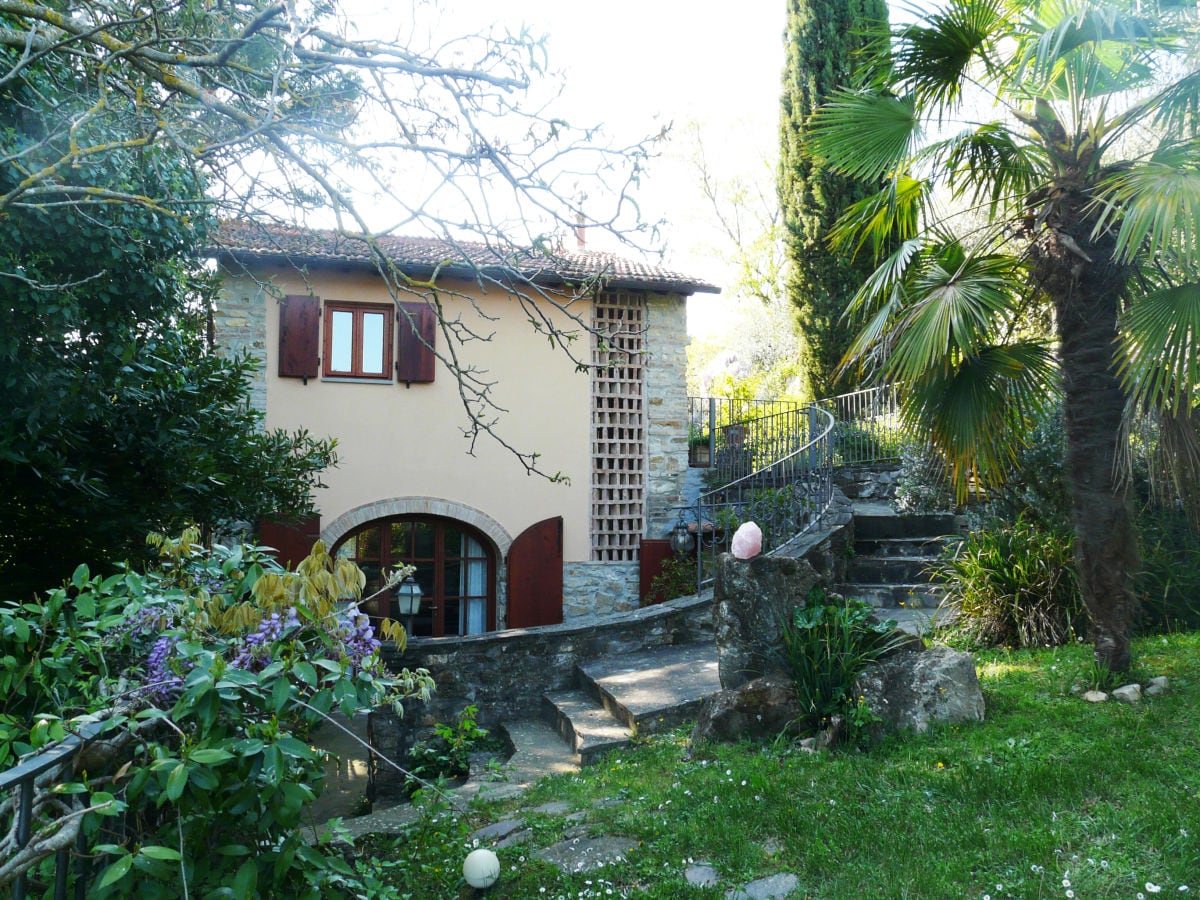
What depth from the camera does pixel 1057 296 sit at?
204 inches

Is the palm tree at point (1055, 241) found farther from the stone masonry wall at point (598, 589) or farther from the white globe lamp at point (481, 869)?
the stone masonry wall at point (598, 589)

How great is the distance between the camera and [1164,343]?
4.40 metres

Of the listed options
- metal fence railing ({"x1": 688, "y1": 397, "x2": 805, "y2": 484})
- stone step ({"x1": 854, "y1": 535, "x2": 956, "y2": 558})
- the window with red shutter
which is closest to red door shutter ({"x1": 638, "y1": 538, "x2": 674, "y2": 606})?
metal fence railing ({"x1": 688, "y1": 397, "x2": 805, "y2": 484})

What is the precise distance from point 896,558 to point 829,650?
12.8 ft

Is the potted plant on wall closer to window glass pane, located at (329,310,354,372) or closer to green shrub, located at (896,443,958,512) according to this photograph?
green shrub, located at (896,443,958,512)

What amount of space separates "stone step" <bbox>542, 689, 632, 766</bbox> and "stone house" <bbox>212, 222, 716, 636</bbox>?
137 inches

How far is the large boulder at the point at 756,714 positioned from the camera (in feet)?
16.2

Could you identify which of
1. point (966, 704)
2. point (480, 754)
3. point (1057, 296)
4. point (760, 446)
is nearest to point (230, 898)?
point (966, 704)

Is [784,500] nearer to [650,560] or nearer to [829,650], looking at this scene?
[650,560]

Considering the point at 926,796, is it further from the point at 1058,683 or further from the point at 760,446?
the point at 760,446

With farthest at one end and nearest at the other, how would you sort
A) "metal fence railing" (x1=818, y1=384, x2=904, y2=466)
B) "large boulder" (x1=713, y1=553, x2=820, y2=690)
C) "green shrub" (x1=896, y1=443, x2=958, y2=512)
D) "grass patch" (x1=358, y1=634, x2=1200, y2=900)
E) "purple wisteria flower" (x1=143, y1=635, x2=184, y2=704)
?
"metal fence railing" (x1=818, y1=384, x2=904, y2=466), "green shrub" (x1=896, y1=443, x2=958, y2=512), "large boulder" (x1=713, y1=553, x2=820, y2=690), "grass patch" (x1=358, y1=634, x2=1200, y2=900), "purple wisteria flower" (x1=143, y1=635, x2=184, y2=704)

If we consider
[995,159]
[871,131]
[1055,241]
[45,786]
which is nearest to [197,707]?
[45,786]

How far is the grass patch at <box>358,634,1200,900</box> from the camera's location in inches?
127

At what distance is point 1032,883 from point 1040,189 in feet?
12.8
